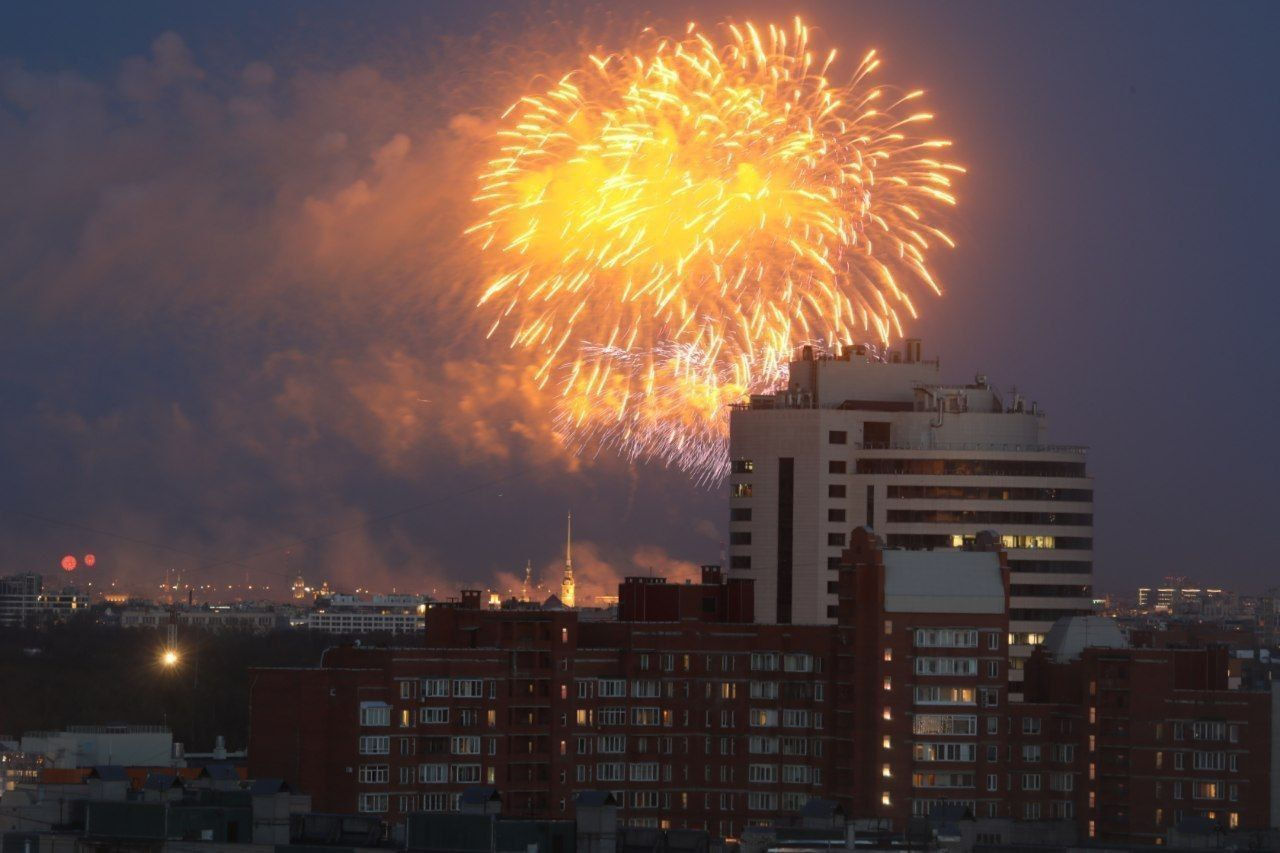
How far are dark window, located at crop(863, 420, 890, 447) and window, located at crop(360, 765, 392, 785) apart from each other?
147ft

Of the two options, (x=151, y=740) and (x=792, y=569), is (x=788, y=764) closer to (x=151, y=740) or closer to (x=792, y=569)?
(x=792, y=569)

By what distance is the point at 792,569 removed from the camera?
160m

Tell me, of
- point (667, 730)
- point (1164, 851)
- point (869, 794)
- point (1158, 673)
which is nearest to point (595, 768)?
point (667, 730)

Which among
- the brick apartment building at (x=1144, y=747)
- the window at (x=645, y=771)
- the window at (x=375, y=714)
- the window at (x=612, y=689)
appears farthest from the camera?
the window at (x=612, y=689)

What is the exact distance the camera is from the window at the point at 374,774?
13012 centimetres

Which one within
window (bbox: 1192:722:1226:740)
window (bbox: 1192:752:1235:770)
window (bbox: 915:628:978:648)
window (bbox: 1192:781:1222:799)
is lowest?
window (bbox: 1192:781:1222:799)

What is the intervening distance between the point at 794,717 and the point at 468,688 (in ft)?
61.5

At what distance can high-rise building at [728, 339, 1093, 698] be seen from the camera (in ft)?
525

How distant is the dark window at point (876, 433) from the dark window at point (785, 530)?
113 inches

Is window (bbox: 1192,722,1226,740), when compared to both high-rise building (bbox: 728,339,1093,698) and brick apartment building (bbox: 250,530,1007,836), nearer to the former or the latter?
brick apartment building (bbox: 250,530,1007,836)

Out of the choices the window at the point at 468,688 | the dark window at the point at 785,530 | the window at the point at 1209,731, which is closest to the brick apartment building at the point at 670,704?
the window at the point at 468,688

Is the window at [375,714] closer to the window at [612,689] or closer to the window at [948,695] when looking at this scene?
the window at [612,689]

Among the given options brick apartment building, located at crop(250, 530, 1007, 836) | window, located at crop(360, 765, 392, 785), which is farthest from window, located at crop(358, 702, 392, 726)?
window, located at crop(360, 765, 392, 785)

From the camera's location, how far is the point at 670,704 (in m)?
144
